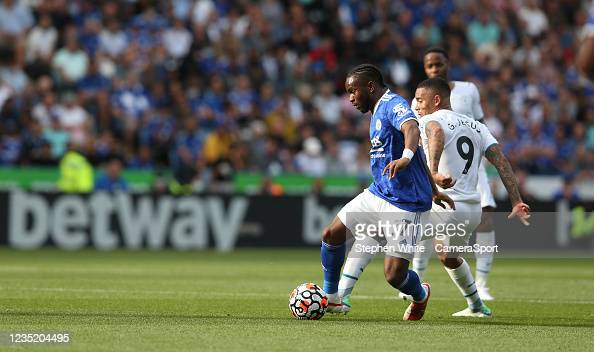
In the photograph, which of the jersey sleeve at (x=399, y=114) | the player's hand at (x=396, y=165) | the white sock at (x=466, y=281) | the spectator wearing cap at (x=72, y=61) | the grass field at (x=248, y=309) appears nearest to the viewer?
the grass field at (x=248, y=309)

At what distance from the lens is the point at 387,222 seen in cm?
930

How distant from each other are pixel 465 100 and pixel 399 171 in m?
3.21

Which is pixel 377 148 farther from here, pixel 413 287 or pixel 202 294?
pixel 202 294

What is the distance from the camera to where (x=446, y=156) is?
10125 mm

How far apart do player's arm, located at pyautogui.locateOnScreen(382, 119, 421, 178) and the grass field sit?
49.6 inches

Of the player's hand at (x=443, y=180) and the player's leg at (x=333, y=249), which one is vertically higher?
the player's hand at (x=443, y=180)

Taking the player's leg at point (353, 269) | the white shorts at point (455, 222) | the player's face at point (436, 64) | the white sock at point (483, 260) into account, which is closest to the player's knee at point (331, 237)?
the player's leg at point (353, 269)

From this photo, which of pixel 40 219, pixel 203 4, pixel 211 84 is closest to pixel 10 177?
pixel 40 219

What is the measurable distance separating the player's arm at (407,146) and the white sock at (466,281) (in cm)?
150

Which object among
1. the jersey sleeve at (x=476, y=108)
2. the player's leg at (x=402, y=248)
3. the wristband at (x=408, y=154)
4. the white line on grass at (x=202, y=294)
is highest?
the jersey sleeve at (x=476, y=108)

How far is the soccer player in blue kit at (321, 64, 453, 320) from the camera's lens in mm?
9273

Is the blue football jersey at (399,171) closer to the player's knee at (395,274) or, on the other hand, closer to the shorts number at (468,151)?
the player's knee at (395,274)

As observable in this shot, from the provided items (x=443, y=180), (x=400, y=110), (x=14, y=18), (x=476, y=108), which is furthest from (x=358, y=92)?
(x=14, y=18)

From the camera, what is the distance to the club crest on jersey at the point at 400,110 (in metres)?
9.15
